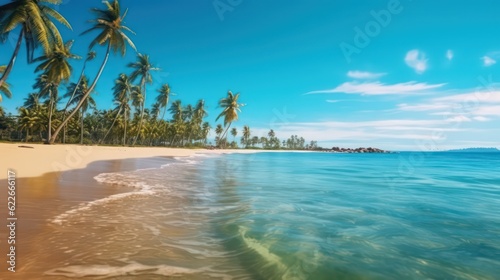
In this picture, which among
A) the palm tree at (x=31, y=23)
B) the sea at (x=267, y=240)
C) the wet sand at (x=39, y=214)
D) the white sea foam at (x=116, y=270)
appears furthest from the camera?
the palm tree at (x=31, y=23)

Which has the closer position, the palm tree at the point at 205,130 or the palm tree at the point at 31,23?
the palm tree at the point at 31,23

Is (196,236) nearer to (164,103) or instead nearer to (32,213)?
(32,213)

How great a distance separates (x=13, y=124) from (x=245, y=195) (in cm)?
8341

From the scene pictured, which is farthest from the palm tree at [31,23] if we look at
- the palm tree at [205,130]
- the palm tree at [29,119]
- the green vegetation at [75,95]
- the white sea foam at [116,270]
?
the palm tree at [205,130]

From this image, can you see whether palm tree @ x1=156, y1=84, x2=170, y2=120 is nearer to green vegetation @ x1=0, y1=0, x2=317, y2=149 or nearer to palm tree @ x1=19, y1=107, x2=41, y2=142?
green vegetation @ x1=0, y1=0, x2=317, y2=149

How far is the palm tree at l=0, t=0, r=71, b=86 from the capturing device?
1967 cm

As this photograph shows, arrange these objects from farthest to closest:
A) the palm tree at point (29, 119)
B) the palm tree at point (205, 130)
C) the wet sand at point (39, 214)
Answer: the palm tree at point (205, 130) < the palm tree at point (29, 119) < the wet sand at point (39, 214)

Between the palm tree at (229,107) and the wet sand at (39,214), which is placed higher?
the palm tree at (229,107)

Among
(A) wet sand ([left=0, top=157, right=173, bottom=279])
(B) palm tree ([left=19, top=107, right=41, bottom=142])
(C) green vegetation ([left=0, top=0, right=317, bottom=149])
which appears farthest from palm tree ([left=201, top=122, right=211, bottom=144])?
(A) wet sand ([left=0, top=157, right=173, bottom=279])

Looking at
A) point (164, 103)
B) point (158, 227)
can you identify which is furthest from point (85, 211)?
point (164, 103)

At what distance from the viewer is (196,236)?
18.4 ft

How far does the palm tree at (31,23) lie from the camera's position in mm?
19672

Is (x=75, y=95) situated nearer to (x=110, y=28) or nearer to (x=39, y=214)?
(x=110, y=28)

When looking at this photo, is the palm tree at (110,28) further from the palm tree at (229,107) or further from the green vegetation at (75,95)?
the palm tree at (229,107)
